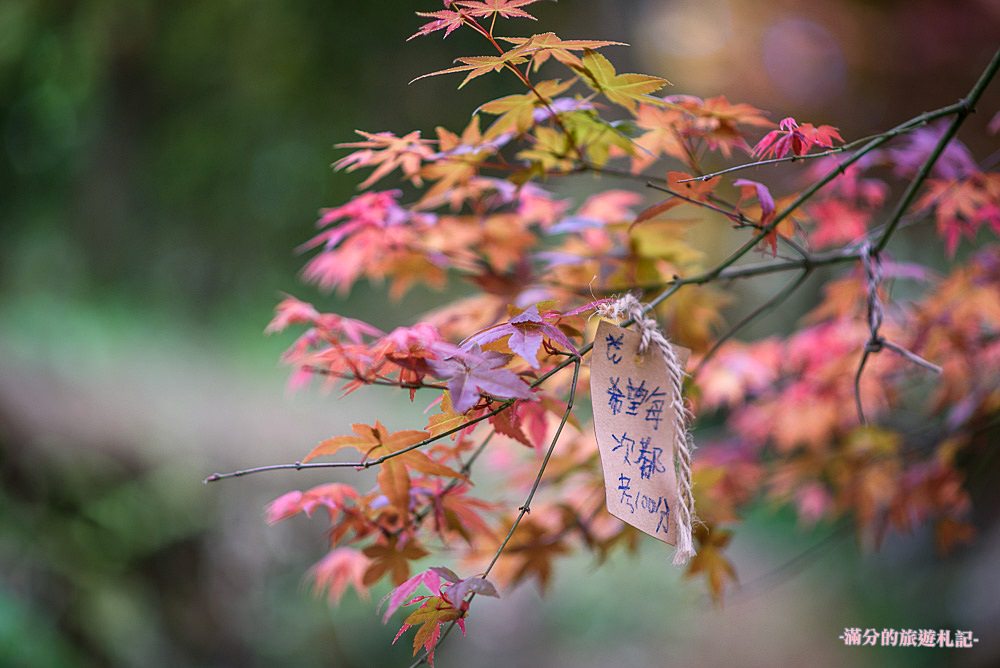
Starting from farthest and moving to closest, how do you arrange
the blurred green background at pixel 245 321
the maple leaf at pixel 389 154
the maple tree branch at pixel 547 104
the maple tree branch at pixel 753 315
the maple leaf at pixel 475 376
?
the blurred green background at pixel 245 321 → the maple tree branch at pixel 753 315 → the maple leaf at pixel 389 154 → the maple tree branch at pixel 547 104 → the maple leaf at pixel 475 376

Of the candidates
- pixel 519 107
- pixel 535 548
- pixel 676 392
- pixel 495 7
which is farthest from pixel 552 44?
pixel 535 548

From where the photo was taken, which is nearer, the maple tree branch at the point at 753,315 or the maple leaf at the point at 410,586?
the maple leaf at the point at 410,586

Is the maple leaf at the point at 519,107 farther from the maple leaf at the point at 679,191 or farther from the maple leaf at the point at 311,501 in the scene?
the maple leaf at the point at 311,501

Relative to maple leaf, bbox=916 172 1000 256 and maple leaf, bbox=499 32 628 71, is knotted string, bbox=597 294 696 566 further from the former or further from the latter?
maple leaf, bbox=916 172 1000 256

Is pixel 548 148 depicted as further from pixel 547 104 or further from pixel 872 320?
pixel 872 320

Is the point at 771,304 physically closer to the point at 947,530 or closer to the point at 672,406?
the point at 672,406

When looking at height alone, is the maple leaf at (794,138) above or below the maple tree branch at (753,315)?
above

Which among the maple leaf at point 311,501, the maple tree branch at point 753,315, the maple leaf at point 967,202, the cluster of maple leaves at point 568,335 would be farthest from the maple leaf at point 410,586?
the maple leaf at point 967,202
